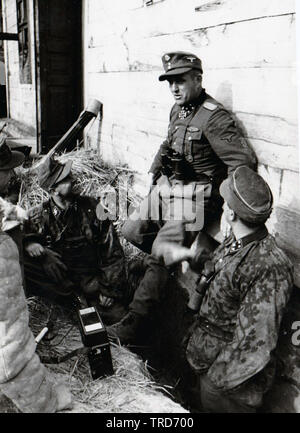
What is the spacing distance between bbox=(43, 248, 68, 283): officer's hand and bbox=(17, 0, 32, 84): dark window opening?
4922 mm

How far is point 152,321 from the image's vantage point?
4.70 meters

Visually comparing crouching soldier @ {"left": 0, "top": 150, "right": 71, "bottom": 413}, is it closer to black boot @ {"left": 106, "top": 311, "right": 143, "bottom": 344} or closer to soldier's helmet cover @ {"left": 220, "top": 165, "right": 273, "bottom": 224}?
soldier's helmet cover @ {"left": 220, "top": 165, "right": 273, "bottom": 224}

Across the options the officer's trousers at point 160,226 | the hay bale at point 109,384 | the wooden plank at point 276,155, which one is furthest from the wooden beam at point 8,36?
the wooden plank at point 276,155

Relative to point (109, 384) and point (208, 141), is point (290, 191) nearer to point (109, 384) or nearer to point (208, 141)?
point (208, 141)

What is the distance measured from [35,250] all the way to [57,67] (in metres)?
4.06

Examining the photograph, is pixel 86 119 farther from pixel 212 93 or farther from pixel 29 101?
pixel 212 93

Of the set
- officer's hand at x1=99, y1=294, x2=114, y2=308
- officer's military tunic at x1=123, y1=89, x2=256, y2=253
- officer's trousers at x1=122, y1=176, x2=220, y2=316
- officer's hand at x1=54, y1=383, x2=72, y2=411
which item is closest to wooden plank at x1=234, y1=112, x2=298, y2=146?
officer's military tunic at x1=123, y1=89, x2=256, y2=253

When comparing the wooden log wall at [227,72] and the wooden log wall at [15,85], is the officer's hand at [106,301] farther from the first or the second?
the wooden log wall at [15,85]

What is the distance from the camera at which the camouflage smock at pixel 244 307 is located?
261 centimetres

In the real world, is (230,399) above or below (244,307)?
below

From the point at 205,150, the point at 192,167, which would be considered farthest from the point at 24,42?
the point at 205,150

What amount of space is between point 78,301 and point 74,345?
80 centimetres

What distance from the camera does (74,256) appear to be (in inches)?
187
